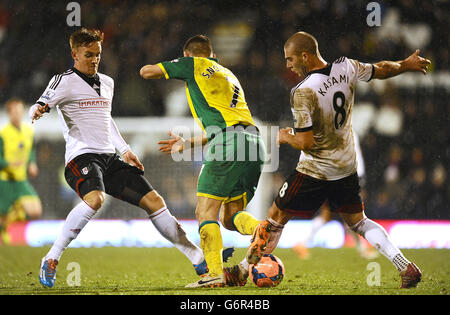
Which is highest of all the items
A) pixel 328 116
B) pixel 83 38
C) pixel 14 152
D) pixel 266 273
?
pixel 83 38

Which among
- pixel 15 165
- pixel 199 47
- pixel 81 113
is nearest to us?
pixel 199 47

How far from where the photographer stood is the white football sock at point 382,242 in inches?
188

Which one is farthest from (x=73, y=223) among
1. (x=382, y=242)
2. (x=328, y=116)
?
(x=382, y=242)

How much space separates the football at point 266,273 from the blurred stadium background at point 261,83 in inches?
237

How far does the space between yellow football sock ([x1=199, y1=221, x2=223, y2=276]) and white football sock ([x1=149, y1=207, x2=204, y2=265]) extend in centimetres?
43

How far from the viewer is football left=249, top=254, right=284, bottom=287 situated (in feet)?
16.5

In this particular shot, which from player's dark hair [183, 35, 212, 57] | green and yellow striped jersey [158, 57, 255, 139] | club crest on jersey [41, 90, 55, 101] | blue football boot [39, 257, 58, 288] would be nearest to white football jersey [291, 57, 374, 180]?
green and yellow striped jersey [158, 57, 255, 139]

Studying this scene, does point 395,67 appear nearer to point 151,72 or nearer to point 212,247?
point 151,72

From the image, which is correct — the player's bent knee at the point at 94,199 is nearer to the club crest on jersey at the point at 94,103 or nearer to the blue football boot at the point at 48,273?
the blue football boot at the point at 48,273

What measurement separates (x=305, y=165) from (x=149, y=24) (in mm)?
8438

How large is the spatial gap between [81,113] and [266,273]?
6.79ft

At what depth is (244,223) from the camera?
4914mm

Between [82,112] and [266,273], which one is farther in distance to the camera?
[82,112]

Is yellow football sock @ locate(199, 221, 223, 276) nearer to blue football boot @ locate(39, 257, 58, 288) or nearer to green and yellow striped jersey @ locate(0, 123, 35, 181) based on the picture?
blue football boot @ locate(39, 257, 58, 288)
